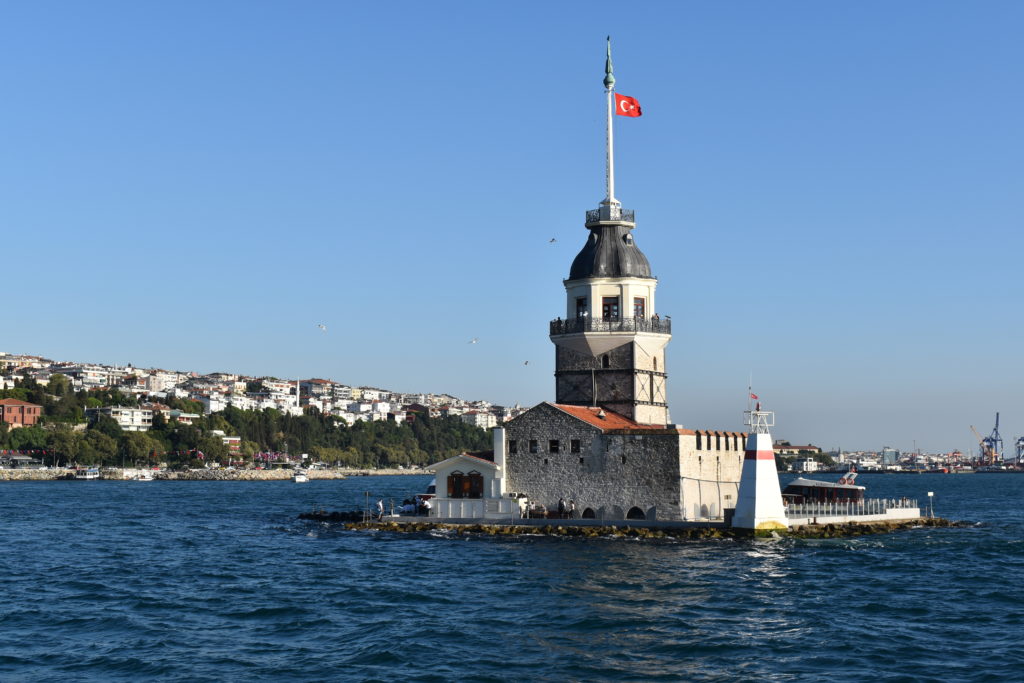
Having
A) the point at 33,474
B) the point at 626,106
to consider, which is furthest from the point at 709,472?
the point at 33,474

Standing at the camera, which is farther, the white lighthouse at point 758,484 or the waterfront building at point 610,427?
the waterfront building at point 610,427

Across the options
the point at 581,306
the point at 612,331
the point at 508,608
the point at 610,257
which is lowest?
the point at 508,608

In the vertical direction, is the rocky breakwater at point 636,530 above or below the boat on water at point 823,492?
below

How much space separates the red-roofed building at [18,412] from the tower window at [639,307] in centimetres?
15047

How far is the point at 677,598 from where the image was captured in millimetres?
36594

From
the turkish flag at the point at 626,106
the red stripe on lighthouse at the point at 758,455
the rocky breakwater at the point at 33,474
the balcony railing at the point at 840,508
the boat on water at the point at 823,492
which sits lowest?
the balcony railing at the point at 840,508

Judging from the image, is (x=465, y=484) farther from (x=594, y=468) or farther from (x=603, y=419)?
(x=603, y=419)

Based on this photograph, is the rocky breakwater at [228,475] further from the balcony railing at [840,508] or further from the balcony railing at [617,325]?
the balcony railing at [840,508]

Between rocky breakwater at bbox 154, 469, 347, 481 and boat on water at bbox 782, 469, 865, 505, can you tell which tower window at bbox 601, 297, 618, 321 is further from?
rocky breakwater at bbox 154, 469, 347, 481

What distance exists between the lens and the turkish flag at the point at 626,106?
2357 inches

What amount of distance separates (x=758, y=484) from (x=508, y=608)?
19201 millimetres

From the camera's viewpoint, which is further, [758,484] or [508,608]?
[758,484]

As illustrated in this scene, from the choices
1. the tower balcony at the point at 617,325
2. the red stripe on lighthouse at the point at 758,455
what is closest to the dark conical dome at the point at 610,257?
the tower balcony at the point at 617,325

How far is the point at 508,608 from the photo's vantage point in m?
35.2
